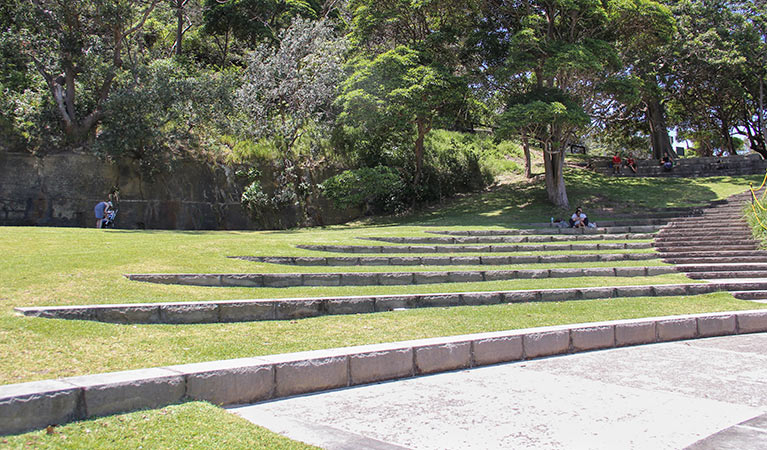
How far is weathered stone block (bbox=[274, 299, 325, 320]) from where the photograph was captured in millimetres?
7602

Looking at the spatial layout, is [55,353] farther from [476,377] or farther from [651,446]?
[651,446]

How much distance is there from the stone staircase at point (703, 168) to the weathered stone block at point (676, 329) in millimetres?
22483

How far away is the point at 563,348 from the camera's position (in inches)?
296

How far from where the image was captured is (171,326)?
21.4 feet

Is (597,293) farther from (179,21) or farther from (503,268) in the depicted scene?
(179,21)

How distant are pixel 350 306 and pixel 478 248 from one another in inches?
299

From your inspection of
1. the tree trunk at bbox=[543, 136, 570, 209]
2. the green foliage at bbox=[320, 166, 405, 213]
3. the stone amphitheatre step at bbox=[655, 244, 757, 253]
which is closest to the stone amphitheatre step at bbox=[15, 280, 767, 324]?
the stone amphitheatre step at bbox=[655, 244, 757, 253]

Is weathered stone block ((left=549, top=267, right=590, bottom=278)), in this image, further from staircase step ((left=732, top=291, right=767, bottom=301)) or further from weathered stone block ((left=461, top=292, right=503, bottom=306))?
weathered stone block ((left=461, top=292, right=503, bottom=306))

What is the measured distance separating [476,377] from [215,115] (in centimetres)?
1866

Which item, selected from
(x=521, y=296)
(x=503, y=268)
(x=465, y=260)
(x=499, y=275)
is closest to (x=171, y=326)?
(x=521, y=296)

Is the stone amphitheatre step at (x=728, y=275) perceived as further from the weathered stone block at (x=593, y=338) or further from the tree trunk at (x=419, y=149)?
the tree trunk at (x=419, y=149)

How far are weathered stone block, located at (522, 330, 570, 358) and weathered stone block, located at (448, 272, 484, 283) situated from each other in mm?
4180

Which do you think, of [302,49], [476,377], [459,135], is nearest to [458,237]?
[476,377]

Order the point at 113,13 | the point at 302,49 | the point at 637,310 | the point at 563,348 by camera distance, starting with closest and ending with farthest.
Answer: the point at 563,348, the point at 637,310, the point at 113,13, the point at 302,49
